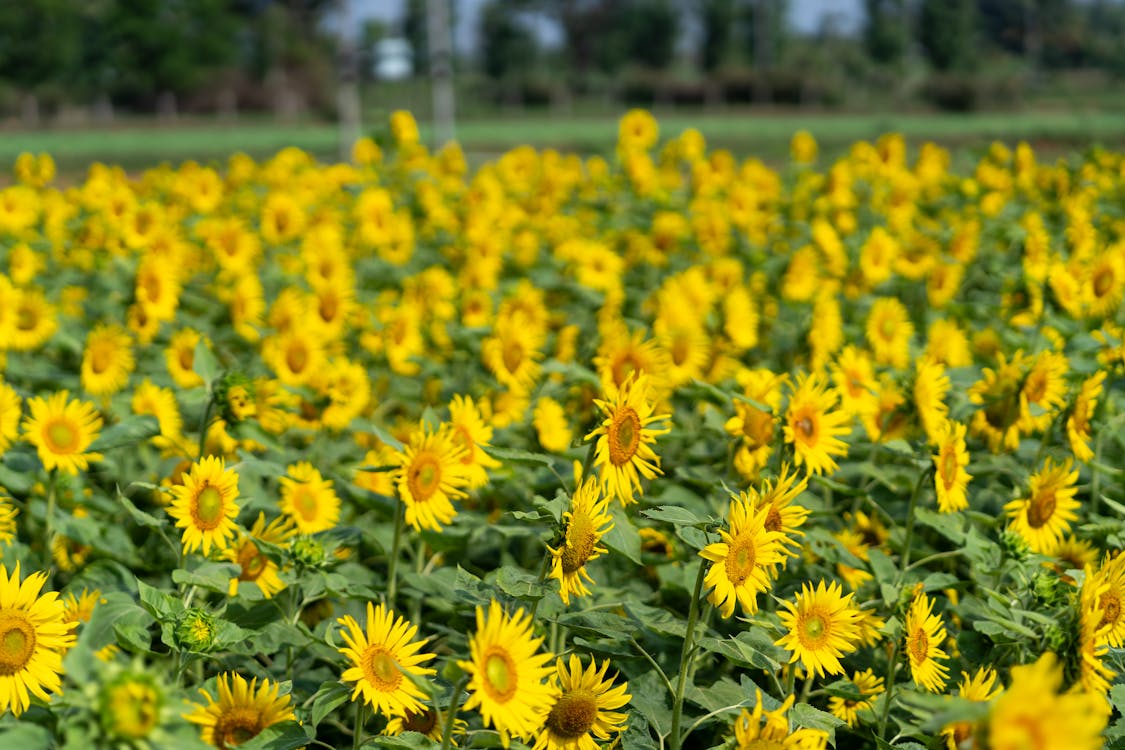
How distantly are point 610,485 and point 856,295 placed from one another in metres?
2.74

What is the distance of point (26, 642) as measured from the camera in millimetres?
1521

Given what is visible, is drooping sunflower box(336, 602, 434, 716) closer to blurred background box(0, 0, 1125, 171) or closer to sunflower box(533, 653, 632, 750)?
sunflower box(533, 653, 632, 750)

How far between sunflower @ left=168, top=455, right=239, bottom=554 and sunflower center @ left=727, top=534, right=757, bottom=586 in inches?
31.1

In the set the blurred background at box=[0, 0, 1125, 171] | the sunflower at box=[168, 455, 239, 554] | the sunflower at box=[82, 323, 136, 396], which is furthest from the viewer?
the blurred background at box=[0, 0, 1125, 171]

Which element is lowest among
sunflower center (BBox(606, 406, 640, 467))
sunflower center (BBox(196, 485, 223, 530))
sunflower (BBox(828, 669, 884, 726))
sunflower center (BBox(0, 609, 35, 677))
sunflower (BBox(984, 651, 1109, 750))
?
sunflower (BBox(828, 669, 884, 726))

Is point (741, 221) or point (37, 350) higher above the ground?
point (741, 221)

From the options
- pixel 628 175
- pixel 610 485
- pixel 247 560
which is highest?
pixel 628 175

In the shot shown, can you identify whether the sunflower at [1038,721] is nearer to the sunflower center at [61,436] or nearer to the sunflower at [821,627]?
the sunflower at [821,627]

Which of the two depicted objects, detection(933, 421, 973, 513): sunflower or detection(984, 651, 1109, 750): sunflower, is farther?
detection(933, 421, 973, 513): sunflower

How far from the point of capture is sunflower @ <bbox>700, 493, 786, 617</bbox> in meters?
1.46

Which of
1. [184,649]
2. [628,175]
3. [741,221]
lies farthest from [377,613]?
[628,175]

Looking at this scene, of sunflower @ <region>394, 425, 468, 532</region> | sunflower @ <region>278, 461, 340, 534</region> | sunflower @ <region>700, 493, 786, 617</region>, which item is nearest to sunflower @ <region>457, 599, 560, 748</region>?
sunflower @ <region>700, 493, 786, 617</region>

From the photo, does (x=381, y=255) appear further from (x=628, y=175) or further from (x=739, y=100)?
(x=739, y=100)

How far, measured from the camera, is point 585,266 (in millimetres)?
4066
